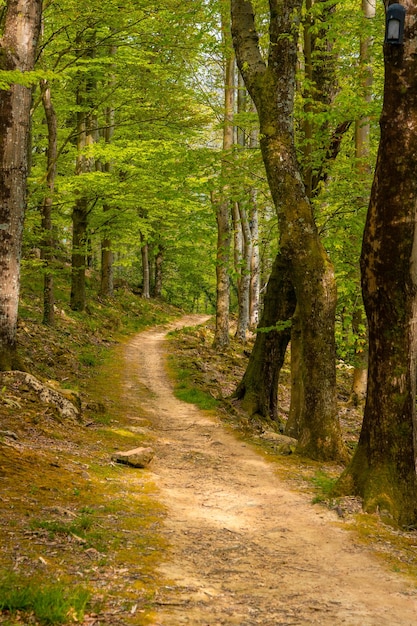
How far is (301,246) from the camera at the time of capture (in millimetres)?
9070

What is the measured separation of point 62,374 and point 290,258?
7.15 metres

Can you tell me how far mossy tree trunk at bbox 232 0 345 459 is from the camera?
9.11 meters

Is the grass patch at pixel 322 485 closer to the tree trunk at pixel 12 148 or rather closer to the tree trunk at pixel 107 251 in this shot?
the tree trunk at pixel 12 148

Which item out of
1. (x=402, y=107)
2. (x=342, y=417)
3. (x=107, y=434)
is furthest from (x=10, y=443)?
(x=342, y=417)

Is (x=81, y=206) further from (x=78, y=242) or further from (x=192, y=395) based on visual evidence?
(x=192, y=395)

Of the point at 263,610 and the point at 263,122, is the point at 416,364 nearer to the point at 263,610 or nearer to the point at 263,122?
the point at 263,610

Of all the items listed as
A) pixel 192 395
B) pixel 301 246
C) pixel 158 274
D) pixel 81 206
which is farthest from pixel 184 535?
pixel 158 274

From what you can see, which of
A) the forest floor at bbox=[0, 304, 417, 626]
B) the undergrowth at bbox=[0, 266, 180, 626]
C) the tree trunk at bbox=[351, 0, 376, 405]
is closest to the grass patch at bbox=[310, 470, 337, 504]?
the forest floor at bbox=[0, 304, 417, 626]

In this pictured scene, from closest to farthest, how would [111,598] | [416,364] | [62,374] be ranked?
[111,598]
[416,364]
[62,374]

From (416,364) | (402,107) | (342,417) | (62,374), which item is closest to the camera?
(402,107)

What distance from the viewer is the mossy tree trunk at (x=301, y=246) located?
9109mm

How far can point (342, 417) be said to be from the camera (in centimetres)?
1631

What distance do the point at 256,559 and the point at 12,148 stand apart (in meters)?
7.74

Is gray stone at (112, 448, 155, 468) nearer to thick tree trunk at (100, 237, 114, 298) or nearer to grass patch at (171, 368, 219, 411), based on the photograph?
grass patch at (171, 368, 219, 411)
